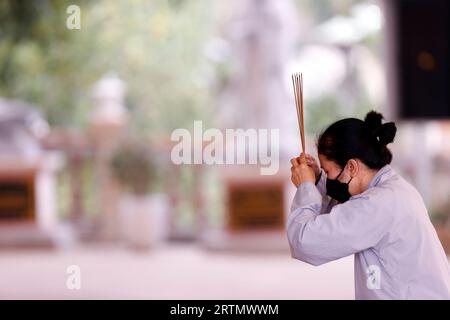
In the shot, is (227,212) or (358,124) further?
(227,212)

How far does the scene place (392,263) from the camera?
1.91 meters

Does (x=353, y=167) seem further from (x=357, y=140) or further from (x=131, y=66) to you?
(x=131, y=66)

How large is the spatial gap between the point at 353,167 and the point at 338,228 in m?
0.16

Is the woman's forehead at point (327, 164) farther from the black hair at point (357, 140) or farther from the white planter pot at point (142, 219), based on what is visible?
the white planter pot at point (142, 219)

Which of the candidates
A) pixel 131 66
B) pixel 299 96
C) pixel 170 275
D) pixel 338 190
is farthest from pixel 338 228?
pixel 131 66

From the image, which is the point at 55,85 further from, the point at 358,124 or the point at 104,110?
the point at 358,124

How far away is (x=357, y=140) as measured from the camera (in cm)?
195

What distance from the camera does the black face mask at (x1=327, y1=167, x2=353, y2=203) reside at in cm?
200

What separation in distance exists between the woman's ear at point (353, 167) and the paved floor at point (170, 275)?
2.30 metres

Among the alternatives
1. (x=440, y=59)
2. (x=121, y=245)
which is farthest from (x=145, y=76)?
(x=440, y=59)

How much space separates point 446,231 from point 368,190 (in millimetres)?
4000

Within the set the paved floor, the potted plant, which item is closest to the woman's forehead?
the paved floor

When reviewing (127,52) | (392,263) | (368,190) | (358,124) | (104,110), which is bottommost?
(392,263)

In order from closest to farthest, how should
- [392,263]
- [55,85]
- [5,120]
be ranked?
[392,263], [5,120], [55,85]
